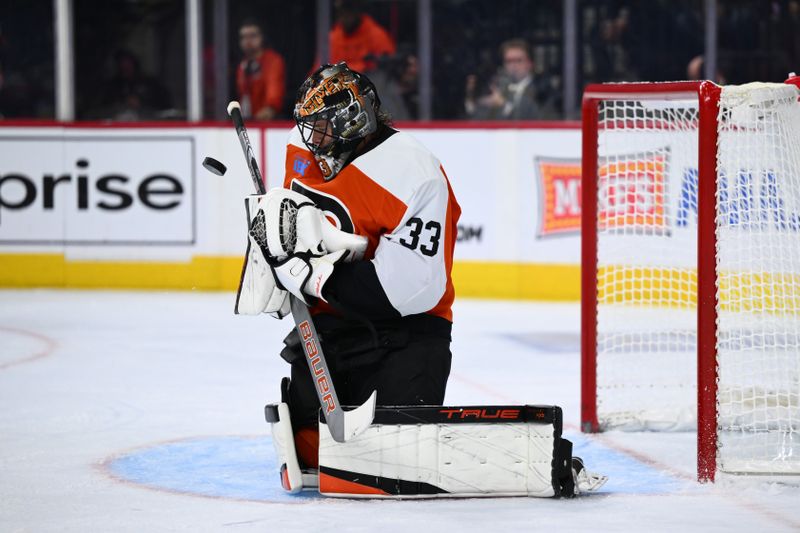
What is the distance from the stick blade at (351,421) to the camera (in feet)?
9.49

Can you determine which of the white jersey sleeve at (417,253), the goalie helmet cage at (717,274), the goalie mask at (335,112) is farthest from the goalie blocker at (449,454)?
the goalie mask at (335,112)

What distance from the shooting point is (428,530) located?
2.69m

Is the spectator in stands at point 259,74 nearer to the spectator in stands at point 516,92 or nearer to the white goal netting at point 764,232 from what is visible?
the spectator in stands at point 516,92

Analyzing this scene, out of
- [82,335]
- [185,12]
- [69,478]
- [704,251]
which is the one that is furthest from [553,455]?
[185,12]

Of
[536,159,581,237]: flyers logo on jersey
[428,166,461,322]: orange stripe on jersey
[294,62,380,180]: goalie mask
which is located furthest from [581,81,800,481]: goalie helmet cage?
[536,159,581,237]: flyers logo on jersey

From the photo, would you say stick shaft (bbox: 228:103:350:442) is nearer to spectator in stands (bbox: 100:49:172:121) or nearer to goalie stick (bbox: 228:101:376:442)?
goalie stick (bbox: 228:101:376:442)

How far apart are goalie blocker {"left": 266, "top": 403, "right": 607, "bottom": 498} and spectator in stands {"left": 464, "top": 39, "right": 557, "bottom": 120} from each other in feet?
15.4

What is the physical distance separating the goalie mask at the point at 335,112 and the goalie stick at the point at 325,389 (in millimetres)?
187

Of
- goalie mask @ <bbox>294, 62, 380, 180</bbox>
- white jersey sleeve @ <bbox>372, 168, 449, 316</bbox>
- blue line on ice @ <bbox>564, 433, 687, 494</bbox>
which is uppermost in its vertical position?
goalie mask @ <bbox>294, 62, 380, 180</bbox>

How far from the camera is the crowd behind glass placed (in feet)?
24.1

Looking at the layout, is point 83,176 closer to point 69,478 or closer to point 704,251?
point 69,478

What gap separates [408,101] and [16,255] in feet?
7.59

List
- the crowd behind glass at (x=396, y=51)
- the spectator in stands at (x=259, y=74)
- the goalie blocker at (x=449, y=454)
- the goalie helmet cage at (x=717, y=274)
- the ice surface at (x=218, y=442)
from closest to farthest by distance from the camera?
the ice surface at (x=218, y=442) < the goalie blocker at (x=449, y=454) < the goalie helmet cage at (x=717, y=274) < the crowd behind glass at (x=396, y=51) < the spectator in stands at (x=259, y=74)

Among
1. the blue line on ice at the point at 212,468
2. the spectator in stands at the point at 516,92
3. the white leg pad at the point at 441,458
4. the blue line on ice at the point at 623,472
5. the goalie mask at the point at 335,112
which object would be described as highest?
the spectator in stands at the point at 516,92
